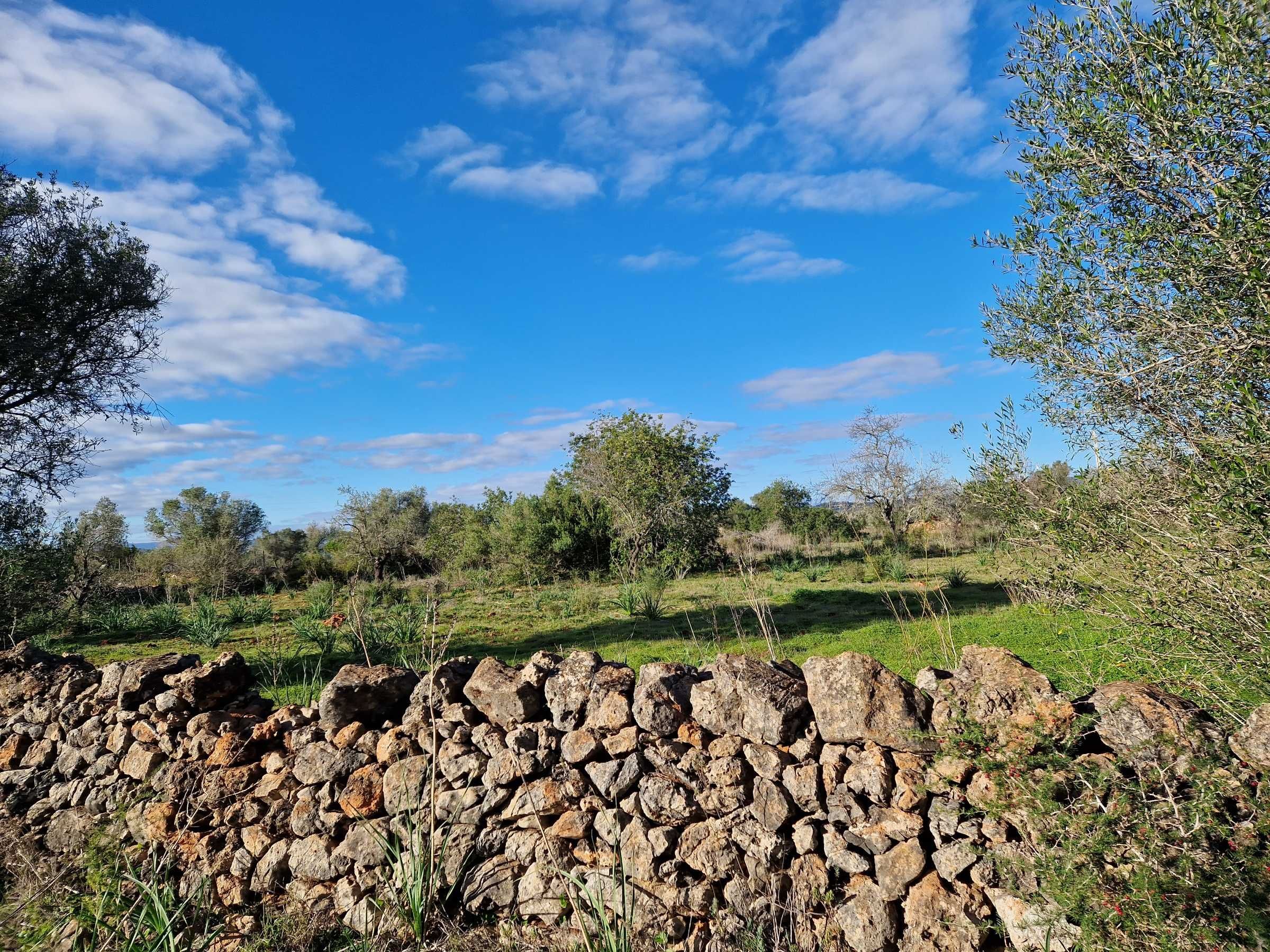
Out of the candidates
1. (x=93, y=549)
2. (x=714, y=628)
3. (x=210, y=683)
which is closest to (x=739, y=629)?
(x=714, y=628)

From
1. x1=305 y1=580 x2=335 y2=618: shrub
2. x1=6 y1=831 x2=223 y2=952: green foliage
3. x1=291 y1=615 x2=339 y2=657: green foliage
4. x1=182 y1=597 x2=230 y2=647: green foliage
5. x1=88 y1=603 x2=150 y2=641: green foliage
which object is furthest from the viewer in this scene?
x1=305 y1=580 x2=335 y2=618: shrub

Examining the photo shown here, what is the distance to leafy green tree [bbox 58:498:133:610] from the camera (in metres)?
12.1

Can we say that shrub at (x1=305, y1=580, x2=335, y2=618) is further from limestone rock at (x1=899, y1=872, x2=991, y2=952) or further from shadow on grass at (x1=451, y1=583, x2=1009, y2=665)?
limestone rock at (x1=899, y1=872, x2=991, y2=952)

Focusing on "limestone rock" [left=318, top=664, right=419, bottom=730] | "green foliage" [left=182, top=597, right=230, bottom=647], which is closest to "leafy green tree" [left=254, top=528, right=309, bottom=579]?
"green foliage" [left=182, top=597, right=230, bottom=647]

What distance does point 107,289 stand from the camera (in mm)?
11945

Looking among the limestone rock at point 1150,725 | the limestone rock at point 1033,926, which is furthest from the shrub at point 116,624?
the limestone rock at point 1150,725

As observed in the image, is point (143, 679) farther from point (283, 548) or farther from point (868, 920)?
point (283, 548)

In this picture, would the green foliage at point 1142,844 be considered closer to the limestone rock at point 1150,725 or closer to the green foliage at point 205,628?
the limestone rock at point 1150,725

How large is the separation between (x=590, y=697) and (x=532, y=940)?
1.27m

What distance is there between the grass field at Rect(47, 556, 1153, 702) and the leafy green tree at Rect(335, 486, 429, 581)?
838cm

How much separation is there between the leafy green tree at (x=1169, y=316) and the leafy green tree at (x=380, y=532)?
22.1 metres

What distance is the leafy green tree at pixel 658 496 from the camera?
22094 millimetres

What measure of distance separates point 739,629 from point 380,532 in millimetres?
28034

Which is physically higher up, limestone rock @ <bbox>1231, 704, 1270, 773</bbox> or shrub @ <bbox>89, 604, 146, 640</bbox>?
shrub @ <bbox>89, 604, 146, 640</bbox>
